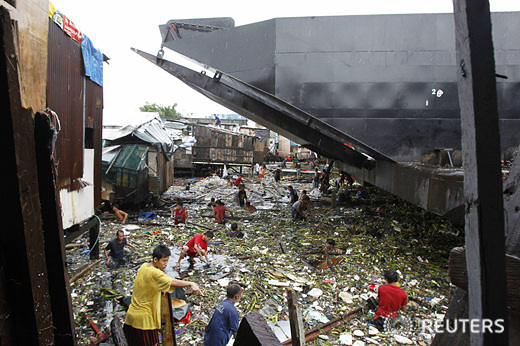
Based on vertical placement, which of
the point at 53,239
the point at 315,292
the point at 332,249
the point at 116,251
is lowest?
the point at 315,292

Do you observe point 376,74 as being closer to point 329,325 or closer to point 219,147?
point 329,325

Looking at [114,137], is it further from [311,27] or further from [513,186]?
[513,186]

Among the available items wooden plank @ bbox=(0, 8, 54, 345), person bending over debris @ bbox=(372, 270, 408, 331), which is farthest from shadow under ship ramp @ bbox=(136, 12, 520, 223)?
wooden plank @ bbox=(0, 8, 54, 345)

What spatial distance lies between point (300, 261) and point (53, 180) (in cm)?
590

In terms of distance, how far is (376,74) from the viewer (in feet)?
19.6

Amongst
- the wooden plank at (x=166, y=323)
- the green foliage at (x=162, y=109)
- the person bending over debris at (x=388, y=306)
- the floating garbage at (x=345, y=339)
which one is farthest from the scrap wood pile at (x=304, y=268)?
the green foliage at (x=162, y=109)

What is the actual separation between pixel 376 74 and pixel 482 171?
5.70 metres

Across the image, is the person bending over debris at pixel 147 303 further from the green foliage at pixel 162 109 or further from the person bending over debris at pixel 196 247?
the green foliage at pixel 162 109

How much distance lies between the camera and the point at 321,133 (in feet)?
25.2

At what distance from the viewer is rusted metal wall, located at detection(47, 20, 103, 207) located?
4.12m

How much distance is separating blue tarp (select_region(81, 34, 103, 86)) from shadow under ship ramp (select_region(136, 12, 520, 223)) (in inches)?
84.9

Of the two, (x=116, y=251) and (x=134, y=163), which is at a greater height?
(x=134, y=163)

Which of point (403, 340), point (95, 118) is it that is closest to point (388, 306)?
point (403, 340)

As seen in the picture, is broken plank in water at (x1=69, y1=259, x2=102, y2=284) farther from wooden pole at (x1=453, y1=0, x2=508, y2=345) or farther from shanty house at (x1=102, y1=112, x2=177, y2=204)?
wooden pole at (x1=453, y1=0, x2=508, y2=345)
